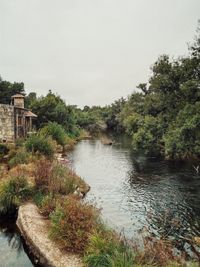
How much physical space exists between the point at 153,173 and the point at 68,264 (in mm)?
13641

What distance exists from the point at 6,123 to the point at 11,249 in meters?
17.6

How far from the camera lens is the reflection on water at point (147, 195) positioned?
34.7 ft

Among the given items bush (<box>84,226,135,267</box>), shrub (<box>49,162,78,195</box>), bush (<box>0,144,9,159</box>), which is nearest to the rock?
bush (<box>84,226,135,267</box>)

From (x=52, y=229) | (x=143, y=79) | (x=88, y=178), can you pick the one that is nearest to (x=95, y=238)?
(x=52, y=229)

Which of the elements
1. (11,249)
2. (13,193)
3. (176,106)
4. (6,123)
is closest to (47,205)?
(11,249)

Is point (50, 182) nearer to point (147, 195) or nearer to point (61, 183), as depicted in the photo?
point (61, 183)

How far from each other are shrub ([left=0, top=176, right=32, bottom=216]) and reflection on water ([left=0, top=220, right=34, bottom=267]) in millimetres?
688

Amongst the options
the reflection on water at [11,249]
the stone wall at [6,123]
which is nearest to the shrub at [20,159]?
the reflection on water at [11,249]

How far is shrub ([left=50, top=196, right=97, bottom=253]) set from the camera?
23.3ft

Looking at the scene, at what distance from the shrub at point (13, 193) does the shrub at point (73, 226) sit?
124 inches

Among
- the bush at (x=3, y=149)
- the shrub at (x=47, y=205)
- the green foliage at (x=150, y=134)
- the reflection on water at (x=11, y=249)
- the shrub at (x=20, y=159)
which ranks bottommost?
the reflection on water at (x=11, y=249)

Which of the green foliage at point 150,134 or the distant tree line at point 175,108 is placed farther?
the green foliage at point 150,134

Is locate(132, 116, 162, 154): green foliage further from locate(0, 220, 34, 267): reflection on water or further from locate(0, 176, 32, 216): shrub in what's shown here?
locate(0, 220, 34, 267): reflection on water

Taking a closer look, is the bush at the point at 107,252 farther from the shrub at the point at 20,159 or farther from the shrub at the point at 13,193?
the shrub at the point at 20,159
